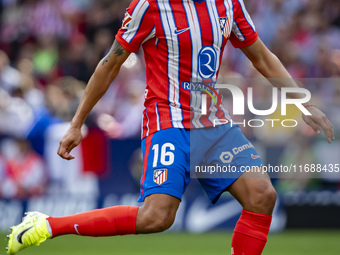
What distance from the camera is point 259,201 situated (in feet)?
15.1

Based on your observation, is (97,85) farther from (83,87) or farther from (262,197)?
(83,87)

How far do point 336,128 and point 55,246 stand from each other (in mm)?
3808

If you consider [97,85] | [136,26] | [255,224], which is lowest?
[255,224]

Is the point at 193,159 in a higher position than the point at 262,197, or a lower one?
higher

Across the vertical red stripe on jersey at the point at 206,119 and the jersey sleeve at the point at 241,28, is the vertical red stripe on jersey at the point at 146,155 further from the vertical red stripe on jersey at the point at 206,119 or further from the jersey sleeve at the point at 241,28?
the jersey sleeve at the point at 241,28

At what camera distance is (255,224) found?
15.3ft

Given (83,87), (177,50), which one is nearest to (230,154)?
(177,50)

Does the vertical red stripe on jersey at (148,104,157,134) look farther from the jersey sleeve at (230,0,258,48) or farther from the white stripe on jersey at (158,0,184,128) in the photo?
the jersey sleeve at (230,0,258,48)

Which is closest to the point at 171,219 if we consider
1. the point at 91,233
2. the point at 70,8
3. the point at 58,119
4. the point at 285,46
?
the point at 91,233

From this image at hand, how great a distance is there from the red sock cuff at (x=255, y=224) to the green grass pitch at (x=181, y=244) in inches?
97.1

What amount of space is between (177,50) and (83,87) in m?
6.64

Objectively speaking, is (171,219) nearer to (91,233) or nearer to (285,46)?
(91,233)

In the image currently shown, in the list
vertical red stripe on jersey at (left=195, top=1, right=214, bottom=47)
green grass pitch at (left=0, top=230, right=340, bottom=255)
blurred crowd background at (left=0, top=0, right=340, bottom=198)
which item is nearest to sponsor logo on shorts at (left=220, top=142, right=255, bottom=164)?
vertical red stripe on jersey at (left=195, top=1, right=214, bottom=47)

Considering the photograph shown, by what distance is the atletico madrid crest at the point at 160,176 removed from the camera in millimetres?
4480
